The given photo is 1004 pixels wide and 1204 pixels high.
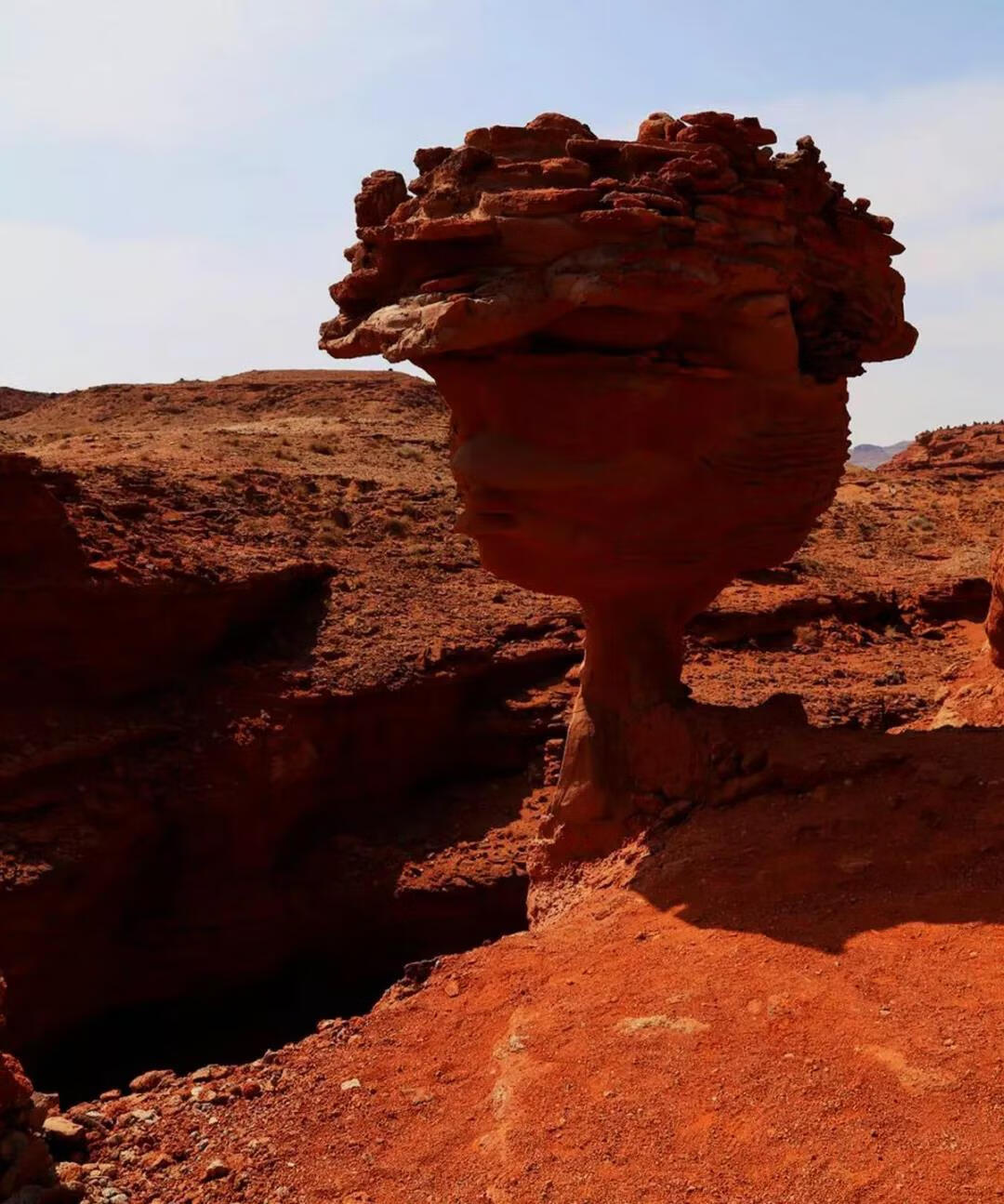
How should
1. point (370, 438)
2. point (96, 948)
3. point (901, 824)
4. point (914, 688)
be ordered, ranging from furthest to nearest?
point (370, 438) < point (914, 688) < point (96, 948) < point (901, 824)

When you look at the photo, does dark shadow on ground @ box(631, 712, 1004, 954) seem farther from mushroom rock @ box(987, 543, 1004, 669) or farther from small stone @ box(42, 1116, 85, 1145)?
small stone @ box(42, 1116, 85, 1145)

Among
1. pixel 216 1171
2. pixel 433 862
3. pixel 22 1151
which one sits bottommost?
pixel 433 862

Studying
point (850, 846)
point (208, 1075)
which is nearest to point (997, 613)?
point (850, 846)

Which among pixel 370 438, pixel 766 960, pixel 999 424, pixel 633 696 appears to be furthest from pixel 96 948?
pixel 999 424

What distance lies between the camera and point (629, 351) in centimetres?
698

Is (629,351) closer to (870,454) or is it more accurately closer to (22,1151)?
(22,1151)

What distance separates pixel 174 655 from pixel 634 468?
6673mm

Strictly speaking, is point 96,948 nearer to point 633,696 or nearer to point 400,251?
point 633,696

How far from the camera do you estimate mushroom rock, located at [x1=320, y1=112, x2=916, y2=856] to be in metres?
6.56

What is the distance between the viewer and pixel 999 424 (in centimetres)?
2741

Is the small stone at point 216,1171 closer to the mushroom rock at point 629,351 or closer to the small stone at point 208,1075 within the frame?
the small stone at point 208,1075

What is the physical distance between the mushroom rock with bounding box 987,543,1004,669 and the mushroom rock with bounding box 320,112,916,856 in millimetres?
1828

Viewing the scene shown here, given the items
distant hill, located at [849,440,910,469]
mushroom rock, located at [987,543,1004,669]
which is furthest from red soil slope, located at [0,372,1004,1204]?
distant hill, located at [849,440,910,469]

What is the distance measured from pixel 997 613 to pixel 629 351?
394 cm
